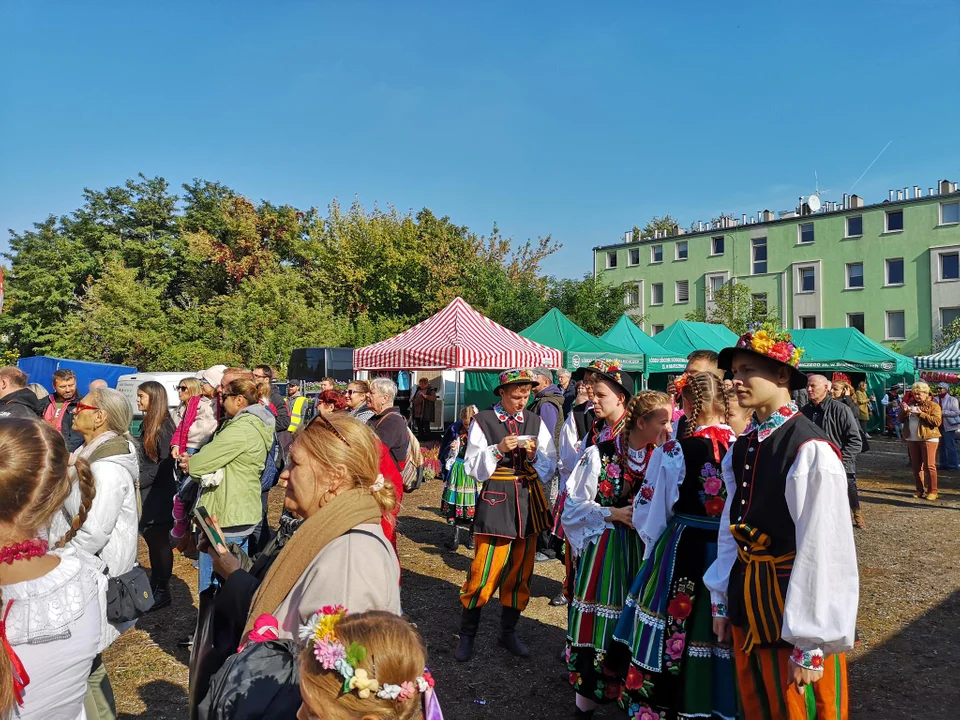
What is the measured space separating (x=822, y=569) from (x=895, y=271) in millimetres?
39968

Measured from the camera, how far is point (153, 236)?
3131 centimetres

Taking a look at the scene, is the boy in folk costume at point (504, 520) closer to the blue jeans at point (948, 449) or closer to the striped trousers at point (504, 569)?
the striped trousers at point (504, 569)

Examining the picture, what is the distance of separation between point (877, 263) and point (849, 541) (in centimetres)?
3993

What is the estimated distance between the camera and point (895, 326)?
36406 mm

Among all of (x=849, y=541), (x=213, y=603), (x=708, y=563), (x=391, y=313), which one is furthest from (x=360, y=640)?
(x=391, y=313)

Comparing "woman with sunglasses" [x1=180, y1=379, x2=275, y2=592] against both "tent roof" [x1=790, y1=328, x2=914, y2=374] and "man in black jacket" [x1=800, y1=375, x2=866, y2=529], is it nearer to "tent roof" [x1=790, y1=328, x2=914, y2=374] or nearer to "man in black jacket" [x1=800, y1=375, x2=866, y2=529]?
"man in black jacket" [x1=800, y1=375, x2=866, y2=529]

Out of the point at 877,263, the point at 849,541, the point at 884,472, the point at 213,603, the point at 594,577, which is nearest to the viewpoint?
the point at 213,603

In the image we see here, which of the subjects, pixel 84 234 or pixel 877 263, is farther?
pixel 877 263

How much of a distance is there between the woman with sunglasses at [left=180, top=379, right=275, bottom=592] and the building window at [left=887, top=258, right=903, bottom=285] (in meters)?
39.2

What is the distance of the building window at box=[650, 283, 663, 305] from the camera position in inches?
1751

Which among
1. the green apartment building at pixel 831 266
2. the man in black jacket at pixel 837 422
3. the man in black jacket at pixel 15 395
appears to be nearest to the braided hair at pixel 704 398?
the man in black jacket at pixel 837 422

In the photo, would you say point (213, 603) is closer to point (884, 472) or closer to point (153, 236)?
point (884, 472)

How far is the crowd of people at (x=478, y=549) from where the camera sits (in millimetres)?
1835

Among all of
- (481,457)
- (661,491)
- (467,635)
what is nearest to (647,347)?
(481,457)
